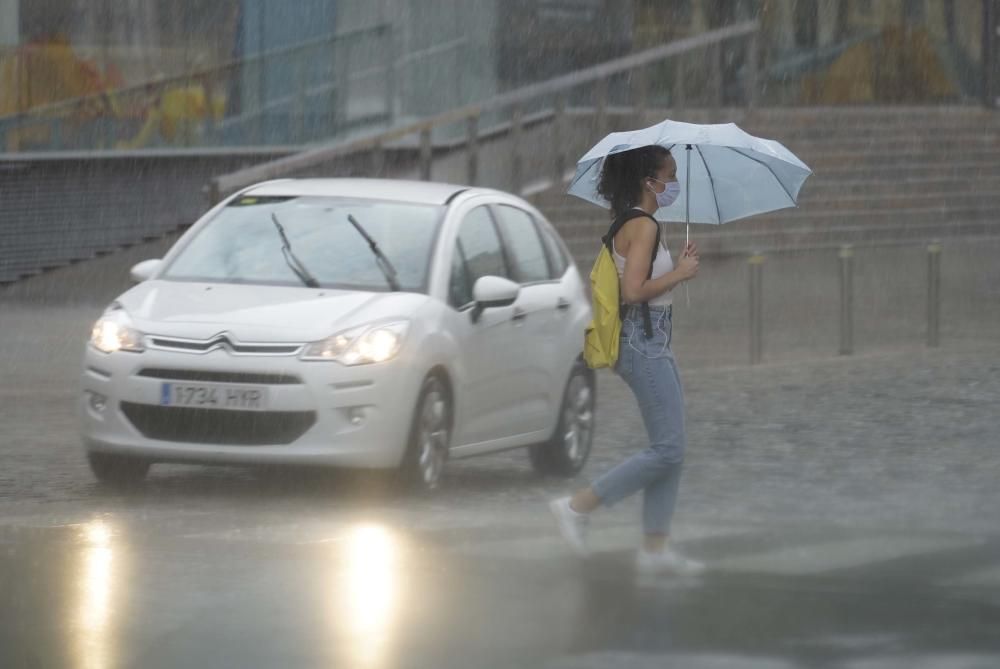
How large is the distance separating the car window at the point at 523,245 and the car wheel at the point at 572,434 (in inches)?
21.0

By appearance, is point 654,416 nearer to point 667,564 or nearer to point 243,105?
point 667,564

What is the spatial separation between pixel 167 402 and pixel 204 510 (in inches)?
21.7

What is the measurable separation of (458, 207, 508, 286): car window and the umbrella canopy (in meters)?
1.89

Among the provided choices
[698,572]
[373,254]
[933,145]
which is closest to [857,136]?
[933,145]

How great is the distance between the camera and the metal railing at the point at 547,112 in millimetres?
25359

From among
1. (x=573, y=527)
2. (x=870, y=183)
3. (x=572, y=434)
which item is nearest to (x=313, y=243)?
(x=572, y=434)

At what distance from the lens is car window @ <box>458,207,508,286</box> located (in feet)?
35.9

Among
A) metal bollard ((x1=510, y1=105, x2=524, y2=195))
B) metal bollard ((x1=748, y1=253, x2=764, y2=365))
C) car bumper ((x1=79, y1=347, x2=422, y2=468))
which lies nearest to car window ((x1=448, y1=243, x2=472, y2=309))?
car bumper ((x1=79, y1=347, x2=422, y2=468))

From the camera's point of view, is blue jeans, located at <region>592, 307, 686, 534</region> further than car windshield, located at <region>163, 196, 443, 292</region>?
No

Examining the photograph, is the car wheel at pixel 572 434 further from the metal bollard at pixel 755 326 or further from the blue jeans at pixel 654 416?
the metal bollard at pixel 755 326

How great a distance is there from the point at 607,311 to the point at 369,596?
1477 millimetres

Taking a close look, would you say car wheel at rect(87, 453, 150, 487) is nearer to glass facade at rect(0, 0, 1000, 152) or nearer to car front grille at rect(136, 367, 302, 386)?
car front grille at rect(136, 367, 302, 386)

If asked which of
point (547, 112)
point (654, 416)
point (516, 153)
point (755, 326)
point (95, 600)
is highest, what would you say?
point (547, 112)

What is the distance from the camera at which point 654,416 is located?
8156 millimetres
